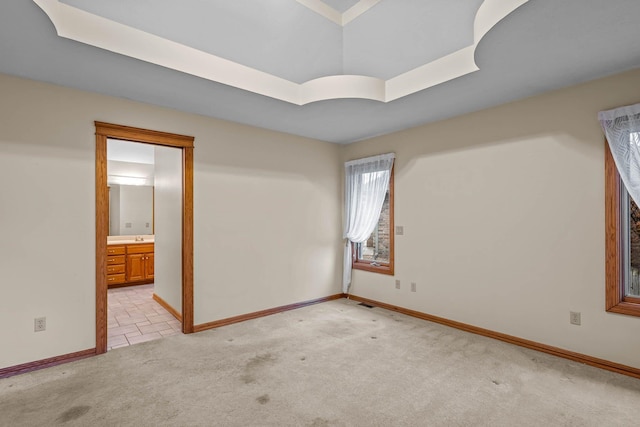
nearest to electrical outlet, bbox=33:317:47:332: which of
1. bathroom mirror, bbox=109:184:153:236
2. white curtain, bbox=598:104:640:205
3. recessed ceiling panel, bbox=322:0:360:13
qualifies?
recessed ceiling panel, bbox=322:0:360:13

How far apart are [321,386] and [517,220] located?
8.03 feet

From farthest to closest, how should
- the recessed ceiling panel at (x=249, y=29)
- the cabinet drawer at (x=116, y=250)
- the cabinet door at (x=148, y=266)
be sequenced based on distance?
1. the cabinet door at (x=148, y=266)
2. the cabinet drawer at (x=116, y=250)
3. the recessed ceiling panel at (x=249, y=29)

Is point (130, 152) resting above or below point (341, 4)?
below

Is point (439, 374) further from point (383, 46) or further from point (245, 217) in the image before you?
point (383, 46)

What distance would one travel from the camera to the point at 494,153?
3.34 m

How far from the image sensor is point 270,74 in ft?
10.0

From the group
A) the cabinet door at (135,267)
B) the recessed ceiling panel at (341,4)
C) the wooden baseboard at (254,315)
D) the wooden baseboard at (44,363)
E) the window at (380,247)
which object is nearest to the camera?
the wooden baseboard at (44,363)

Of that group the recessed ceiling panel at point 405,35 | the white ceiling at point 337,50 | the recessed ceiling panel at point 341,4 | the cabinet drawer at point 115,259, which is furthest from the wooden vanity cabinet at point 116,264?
the recessed ceiling panel at point 341,4

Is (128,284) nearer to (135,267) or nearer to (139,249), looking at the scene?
(135,267)

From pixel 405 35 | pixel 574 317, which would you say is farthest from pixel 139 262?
pixel 574 317

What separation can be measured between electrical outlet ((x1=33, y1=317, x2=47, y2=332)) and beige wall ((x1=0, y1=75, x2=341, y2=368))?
0.03 m

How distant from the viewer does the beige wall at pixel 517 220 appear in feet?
8.89

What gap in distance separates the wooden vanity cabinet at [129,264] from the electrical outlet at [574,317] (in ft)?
21.0

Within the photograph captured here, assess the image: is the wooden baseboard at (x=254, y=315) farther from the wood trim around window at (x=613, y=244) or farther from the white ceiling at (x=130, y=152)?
the wood trim around window at (x=613, y=244)
